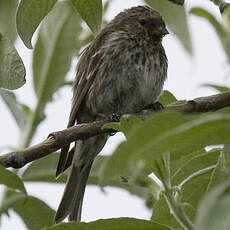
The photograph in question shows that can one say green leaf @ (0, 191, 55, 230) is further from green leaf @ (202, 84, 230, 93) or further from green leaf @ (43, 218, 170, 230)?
green leaf @ (43, 218, 170, 230)

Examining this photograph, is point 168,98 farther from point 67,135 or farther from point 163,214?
point 163,214

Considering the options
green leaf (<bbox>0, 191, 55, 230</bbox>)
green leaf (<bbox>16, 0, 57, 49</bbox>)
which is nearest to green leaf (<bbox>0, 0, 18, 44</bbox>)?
green leaf (<bbox>16, 0, 57, 49</bbox>)

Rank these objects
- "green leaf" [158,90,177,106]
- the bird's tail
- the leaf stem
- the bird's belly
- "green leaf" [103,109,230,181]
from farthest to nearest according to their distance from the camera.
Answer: the bird's belly
the bird's tail
"green leaf" [158,90,177,106]
the leaf stem
"green leaf" [103,109,230,181]

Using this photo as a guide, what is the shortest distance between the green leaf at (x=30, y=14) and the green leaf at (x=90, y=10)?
0.34 ft

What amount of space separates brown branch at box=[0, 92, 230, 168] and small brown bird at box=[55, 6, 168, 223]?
2187 mm

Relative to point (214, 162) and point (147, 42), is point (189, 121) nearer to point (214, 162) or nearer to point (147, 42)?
point (214, 162)

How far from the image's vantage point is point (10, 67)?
1.72 m

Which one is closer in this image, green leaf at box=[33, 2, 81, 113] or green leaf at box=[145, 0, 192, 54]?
green leaf at box=[145, 0, 192, 54]

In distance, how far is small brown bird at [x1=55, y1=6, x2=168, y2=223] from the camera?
4723 mm

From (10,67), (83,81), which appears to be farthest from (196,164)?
(83,81)

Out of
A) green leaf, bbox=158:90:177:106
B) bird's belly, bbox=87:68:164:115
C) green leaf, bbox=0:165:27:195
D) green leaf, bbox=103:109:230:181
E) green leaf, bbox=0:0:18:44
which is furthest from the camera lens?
bird's belly, bbox=87:68:164:115

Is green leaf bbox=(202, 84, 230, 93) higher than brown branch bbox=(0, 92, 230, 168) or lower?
higher

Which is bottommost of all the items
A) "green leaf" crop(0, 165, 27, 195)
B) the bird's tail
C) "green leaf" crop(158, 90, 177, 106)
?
the bird's tail

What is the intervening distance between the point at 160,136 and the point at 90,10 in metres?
0.90
